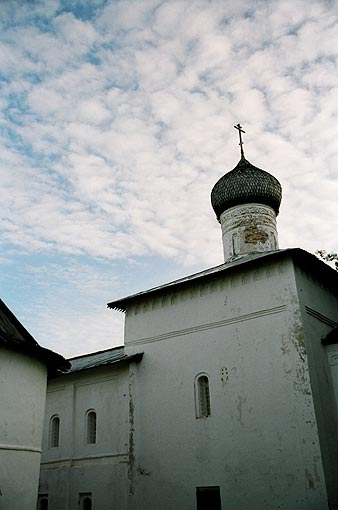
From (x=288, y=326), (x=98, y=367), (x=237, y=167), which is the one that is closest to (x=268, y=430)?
(x=288, y=326)

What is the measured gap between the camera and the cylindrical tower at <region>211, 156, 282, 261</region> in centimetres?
1412

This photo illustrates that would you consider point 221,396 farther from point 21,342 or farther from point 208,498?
point 21,342

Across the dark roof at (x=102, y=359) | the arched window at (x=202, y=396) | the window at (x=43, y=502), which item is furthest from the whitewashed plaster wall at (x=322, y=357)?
the window at (x=43, y=502)

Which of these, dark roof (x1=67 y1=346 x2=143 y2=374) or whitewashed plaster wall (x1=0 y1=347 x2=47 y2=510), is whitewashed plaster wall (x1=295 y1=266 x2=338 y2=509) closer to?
dark roof (x1=67 y1=346 x2=143 y2=374)

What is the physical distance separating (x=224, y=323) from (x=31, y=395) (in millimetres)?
4792

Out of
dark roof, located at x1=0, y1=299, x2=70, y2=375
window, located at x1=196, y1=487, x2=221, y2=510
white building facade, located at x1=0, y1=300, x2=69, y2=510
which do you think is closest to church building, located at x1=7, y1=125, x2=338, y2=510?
window, located at x1=196, y1=487, x2=221, y2=510

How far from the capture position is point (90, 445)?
13.2 m

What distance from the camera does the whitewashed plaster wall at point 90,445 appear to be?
39.8 ft

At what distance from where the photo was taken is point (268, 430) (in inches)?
393

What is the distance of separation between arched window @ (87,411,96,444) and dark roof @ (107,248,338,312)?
2973mm

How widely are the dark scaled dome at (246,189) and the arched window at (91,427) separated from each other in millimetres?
6818

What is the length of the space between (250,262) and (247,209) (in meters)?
3.41

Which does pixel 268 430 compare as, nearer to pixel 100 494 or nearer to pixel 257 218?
pixel 100 494

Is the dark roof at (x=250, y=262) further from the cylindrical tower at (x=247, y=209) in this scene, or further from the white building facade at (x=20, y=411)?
the white building facade at (x=20, y=411)
